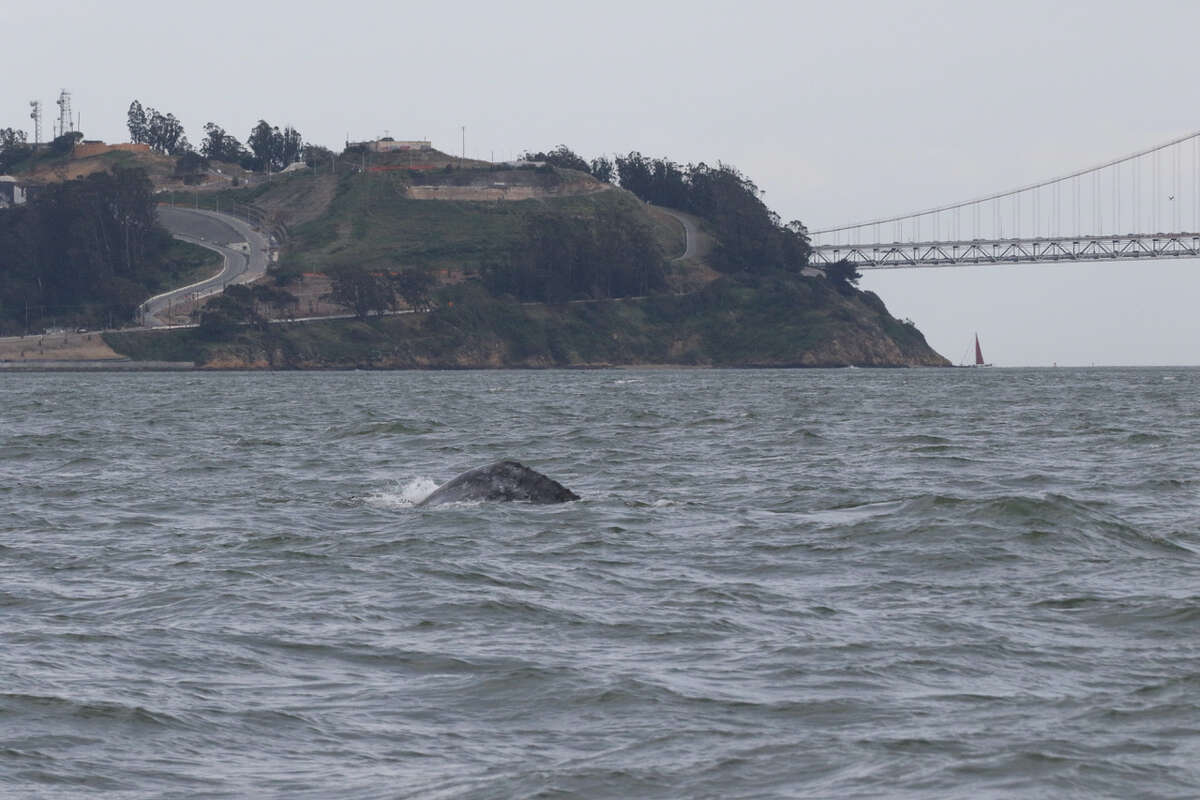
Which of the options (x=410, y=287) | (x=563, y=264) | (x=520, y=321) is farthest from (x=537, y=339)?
(x=410, y=287)

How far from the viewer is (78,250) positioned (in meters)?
186

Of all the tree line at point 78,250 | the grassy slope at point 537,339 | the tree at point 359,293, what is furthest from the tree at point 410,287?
the tree line at point 78,250

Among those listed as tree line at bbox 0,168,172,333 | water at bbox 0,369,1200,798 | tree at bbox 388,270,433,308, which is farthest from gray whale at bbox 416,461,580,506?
tree at bbox 388,270,433,308

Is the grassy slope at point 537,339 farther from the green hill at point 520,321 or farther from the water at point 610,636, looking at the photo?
the water at point 610,636

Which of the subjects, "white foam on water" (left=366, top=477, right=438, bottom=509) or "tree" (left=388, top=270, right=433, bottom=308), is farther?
"tree" (left=388, top=270, right=433, bottom=308)

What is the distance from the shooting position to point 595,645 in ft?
45.6

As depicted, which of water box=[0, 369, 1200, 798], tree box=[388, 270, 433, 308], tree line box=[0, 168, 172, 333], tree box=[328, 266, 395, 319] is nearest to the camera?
water box=[0, 369, 1200, 798]

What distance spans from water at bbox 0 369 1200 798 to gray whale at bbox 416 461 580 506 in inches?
25.1

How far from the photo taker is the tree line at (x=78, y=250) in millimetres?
180750

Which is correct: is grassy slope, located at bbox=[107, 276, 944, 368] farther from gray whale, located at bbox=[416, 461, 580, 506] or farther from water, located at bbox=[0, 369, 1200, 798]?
gray whale, located at bbox=[416, 461, 580, 506]

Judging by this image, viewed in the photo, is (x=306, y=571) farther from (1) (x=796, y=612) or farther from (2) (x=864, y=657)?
(2) (x=864, y=657)

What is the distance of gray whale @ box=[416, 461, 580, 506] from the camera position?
2594 centimetres

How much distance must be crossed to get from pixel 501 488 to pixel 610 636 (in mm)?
11957

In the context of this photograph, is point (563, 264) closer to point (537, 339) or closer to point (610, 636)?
point (537, 339)
